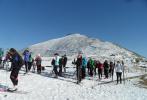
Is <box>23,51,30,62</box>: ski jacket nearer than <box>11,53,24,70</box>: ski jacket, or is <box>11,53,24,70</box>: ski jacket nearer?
<box>11,53,24,70</box>: ski jacket

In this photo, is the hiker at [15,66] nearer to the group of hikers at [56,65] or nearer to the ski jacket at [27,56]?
the group of hikers at [56,65]

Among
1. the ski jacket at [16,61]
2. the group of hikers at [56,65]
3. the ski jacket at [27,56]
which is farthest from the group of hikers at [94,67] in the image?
the ski jacket at [16,61]

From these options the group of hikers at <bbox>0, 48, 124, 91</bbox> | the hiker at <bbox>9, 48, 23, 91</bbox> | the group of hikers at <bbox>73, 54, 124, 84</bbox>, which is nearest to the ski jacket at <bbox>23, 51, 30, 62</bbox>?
the group of hikers at <bbox>0, 48, 124, 91</bbox>

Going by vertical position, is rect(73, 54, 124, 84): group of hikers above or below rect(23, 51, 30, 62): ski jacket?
below

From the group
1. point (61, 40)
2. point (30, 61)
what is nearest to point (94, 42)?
point (61, 40)

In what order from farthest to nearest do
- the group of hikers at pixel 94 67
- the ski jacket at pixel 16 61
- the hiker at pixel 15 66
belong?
the group of hikers at pixel 94 67, the ski jacket at pixel 16 61, the hiker at pixel 15 66

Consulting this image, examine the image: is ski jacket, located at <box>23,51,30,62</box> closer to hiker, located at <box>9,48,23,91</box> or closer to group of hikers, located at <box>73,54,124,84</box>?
group of hikers, located at <box>73,54,124,84</box>

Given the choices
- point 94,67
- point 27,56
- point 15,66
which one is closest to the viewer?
point 15,66

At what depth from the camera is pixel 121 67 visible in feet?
80.9

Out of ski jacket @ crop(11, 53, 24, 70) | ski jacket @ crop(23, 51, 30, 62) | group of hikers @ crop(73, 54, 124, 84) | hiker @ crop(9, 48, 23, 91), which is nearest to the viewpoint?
hiker @ crop(9, 48, 23, 91)

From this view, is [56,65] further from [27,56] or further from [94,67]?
[94,67]

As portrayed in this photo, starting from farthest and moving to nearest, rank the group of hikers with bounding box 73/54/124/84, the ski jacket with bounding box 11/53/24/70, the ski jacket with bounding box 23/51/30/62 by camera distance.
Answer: the ski jacket with bounding box 23/51/30/62, the group of hikers with bounding box 73/54/124/84, the ski jacket with bounding box 11/53/24/70

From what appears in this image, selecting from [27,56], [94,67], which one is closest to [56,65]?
[27,56]

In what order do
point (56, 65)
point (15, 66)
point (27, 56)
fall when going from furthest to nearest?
point (27, 56) < point (56, 65) < point (15, 66)
